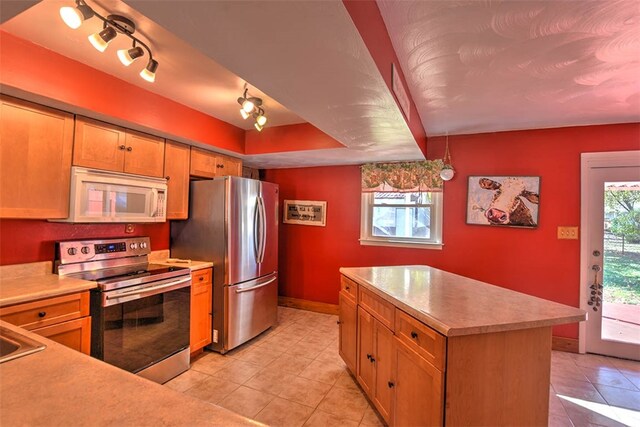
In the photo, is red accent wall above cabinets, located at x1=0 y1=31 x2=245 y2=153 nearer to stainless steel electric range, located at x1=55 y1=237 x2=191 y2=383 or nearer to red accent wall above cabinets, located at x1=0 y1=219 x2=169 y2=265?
red accent wall above cabinets, located at x1=0 y1=219 x2=169 y2=265

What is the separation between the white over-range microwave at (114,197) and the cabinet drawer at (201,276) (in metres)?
0.59

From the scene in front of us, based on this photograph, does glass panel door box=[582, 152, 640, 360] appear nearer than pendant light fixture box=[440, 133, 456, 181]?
Yes

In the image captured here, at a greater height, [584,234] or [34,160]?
[34,160]

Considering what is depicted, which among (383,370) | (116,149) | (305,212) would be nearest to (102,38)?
(116,149)

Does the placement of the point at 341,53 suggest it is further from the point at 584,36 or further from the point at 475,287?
the point at 475,287

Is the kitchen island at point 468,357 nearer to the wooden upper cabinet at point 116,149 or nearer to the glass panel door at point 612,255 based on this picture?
the glass panel door at point 612,255

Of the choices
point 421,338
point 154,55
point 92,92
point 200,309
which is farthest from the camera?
point 200,309

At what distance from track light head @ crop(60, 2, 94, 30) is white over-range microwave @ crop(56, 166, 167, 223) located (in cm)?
108

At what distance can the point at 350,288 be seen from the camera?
93.0 inches

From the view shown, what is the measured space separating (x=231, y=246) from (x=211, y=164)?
99cm

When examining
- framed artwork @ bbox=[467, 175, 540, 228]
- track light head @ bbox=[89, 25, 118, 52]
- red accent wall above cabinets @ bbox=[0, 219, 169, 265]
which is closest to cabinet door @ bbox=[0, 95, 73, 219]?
red accent wall above cabinets @ bbox=[0, 219, 169, 265]

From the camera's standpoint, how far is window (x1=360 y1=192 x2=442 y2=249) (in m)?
3.43

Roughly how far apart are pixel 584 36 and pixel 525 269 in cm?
231

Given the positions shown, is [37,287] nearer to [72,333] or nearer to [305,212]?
[72,333]
